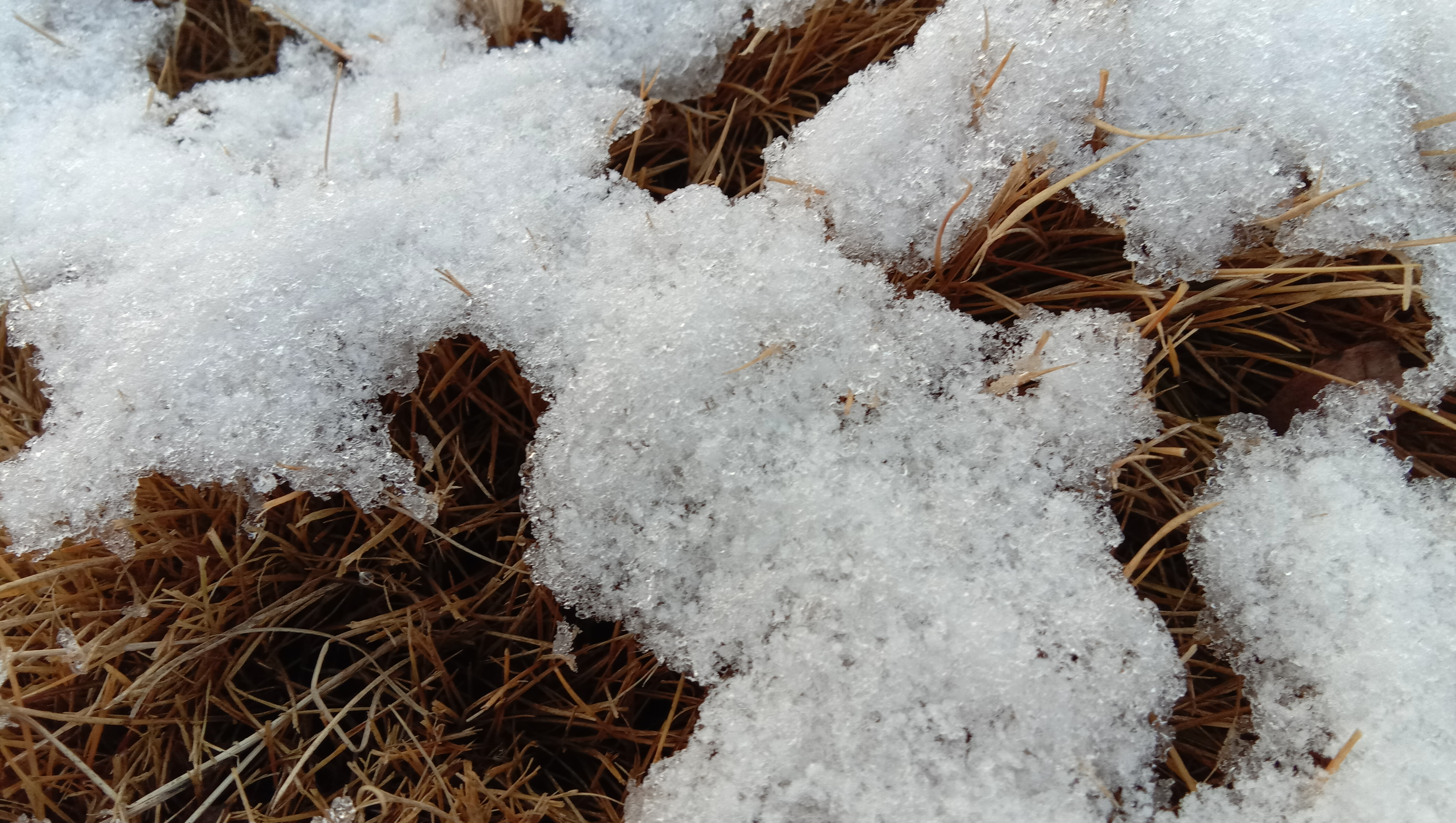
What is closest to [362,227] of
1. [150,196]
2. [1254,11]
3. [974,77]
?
[150,196]

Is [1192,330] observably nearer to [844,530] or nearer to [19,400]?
[844,530]

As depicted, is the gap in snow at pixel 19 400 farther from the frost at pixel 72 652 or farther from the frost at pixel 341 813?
the frost at pixel 341 813

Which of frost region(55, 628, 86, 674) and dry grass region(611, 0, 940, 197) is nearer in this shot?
frost region(55, 628, 86, 674)

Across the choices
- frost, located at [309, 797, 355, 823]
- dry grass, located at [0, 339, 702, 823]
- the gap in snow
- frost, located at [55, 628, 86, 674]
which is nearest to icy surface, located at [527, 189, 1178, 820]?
dry grass, located at [0, 339, 702, 823]

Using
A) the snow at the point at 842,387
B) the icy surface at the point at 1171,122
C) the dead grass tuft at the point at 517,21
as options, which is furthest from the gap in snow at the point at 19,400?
the icy surface at the point at 1171,122

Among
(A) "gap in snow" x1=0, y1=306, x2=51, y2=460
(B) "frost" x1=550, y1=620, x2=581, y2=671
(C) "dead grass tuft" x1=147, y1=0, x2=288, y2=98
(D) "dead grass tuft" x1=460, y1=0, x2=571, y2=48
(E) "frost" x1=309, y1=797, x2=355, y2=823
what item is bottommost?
(E) "frost" x1=309, y1=797, x2=355, y2=823

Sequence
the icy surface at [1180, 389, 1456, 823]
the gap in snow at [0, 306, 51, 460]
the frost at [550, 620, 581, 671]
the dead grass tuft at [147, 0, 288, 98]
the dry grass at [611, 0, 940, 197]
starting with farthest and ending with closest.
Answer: the dead grass tuft at [147, 0, 288, 98] → the dry grass at [611, 0, 940, 197] → the gap in snow at [0, 306, 51, 460] → the frost at [550, 620, 581, 671] → the icy surface at [1180, 389, 1456, 823]

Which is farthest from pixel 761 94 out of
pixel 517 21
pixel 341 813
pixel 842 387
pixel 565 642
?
pixel 341 813

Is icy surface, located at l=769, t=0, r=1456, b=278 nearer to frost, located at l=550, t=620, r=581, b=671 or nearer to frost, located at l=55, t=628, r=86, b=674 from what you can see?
frost, located at l=550, t=620, r=581, b=671
